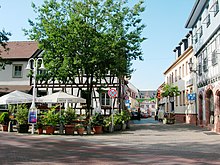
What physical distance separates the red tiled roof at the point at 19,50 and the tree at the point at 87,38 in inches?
406

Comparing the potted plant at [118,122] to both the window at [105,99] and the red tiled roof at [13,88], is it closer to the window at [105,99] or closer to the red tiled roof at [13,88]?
the window at [105,99]

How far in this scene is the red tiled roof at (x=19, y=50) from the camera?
105 ft

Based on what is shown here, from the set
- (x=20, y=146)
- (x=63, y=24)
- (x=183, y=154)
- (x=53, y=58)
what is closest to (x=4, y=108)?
(x=53, y=58)

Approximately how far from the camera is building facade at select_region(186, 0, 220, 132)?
19078 millimetres

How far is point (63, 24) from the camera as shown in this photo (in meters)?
21.0

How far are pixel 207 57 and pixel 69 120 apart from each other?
1153cm

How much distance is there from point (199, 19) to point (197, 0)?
2992mm

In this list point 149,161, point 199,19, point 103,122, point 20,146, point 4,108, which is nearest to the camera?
point 149,161

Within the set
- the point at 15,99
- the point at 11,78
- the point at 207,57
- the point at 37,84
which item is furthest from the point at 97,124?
the point at 11,78

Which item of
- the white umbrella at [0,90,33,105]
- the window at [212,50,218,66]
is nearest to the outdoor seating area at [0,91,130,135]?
the white umbrella at [0,90,33,105]

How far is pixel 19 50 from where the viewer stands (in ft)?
109

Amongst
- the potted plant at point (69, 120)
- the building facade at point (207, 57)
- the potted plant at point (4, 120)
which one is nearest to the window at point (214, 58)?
the building facade at point (207, 57)

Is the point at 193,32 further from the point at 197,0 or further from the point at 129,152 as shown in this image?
the point at 129,152

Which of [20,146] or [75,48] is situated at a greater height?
[75,48]
